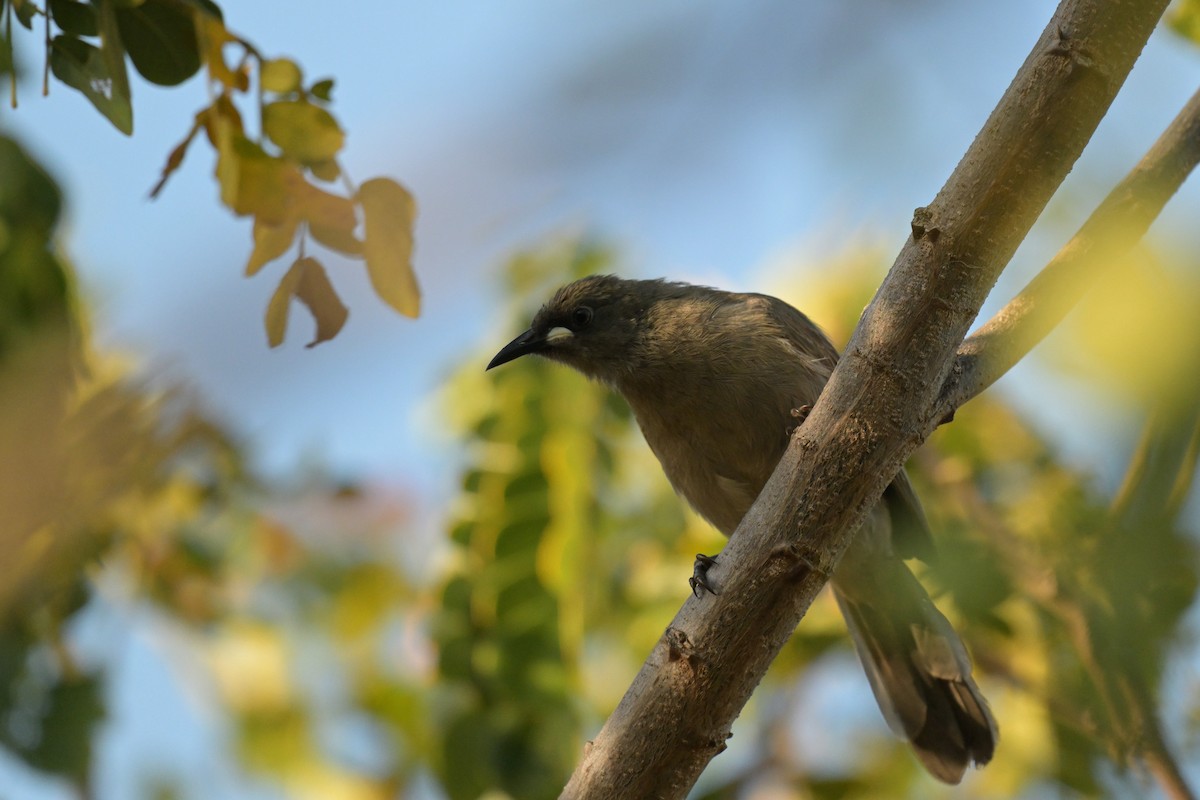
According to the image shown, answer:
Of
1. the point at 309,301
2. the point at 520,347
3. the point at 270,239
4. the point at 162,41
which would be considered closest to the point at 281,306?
the point at 309,301

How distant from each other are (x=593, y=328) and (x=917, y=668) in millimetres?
1855

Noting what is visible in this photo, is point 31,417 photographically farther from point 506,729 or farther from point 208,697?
point 208,697

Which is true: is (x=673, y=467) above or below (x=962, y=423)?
below

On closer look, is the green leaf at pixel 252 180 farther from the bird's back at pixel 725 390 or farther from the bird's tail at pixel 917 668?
the bird's tail at pixel 917 668

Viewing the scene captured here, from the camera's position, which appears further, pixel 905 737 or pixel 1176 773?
pixel 905 737

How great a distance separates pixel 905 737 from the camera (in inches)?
185

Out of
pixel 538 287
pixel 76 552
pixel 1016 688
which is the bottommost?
pixel 76 552

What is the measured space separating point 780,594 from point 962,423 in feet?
9.26

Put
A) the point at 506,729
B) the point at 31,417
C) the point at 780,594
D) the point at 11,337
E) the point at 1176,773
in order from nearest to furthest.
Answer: the point at 31,417, the point at 780,594, the point at 11,337, the point at 1176,773, the point at 506,729

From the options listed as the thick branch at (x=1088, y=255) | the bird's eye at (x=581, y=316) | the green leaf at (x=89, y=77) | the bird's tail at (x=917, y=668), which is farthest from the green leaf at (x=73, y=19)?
the bird's tail at (x=917, y=668)

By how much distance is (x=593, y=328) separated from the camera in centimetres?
507

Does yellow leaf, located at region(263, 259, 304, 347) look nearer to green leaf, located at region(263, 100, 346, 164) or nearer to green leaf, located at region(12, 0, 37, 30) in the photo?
green leaf, located at region(263, 100, 346, 164)

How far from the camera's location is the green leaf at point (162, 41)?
8.75 ft

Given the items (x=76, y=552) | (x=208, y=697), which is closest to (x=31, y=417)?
(x=76, y=552)
